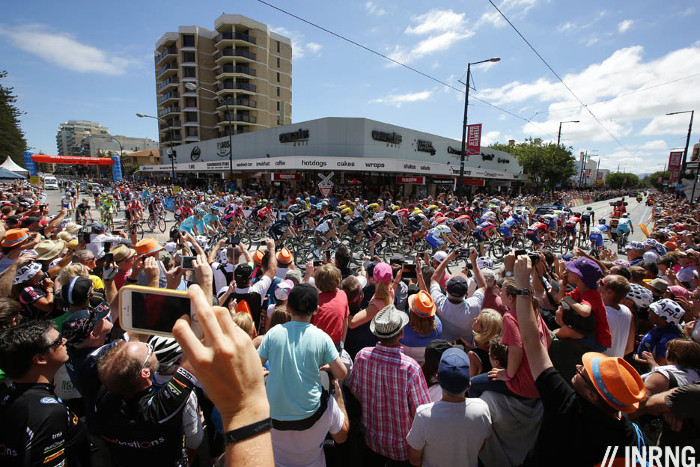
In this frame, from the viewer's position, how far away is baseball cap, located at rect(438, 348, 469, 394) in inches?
78.1

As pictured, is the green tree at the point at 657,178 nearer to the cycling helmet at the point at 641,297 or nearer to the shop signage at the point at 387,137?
the shop signage at the point at 387,137

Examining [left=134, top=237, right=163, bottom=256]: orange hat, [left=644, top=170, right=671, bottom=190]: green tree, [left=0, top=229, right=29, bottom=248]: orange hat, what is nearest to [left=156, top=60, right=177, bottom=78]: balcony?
[left=0, top=229, right=29, bottom=248]: orange hat

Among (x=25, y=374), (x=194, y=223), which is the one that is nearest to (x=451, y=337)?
(x=25, y=374)

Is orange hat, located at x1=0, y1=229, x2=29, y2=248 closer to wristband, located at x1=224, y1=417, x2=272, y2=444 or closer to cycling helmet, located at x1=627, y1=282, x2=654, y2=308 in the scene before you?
wristband, located at x1=224, y1=417, x2=272, y2=444

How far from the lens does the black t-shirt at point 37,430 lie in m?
1.72

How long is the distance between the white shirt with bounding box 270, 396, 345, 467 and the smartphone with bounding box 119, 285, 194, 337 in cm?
118

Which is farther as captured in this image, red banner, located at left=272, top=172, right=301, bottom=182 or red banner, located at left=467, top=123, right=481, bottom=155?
red banner, located at left=272, top=172, right=301, bottom=182

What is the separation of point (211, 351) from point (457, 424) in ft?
5.88

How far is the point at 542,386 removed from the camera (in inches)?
71.6

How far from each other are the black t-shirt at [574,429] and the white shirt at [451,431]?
370 mm

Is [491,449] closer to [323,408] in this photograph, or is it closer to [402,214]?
[323,408]

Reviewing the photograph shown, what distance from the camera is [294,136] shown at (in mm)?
30234

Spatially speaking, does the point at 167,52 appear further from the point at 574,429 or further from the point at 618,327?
the point at 574,429

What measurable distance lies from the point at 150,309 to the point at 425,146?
35800 mm
